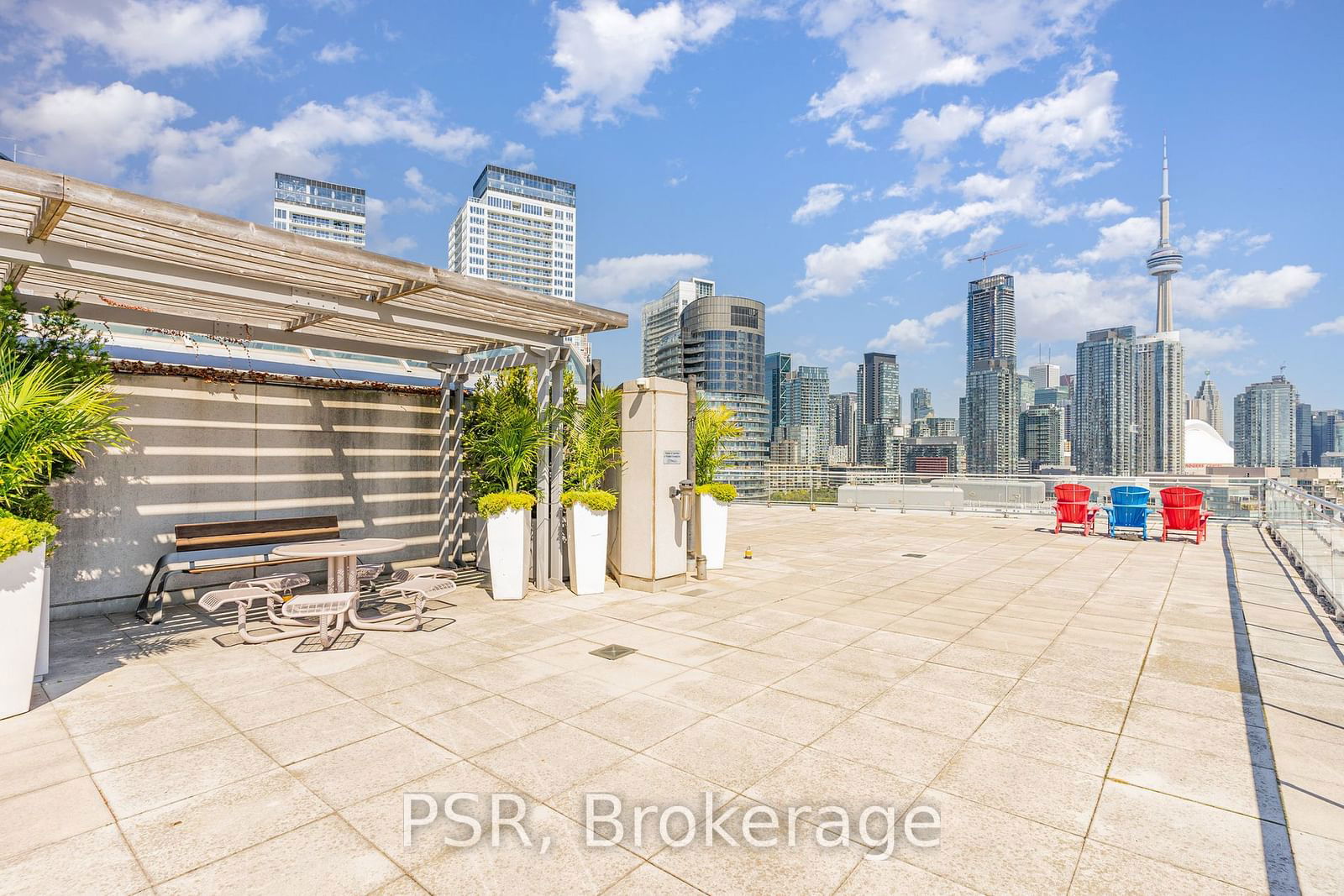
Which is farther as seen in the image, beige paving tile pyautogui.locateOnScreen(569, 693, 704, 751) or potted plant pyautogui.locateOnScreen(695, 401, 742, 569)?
potted plant pyautogui.locateOnScreen(695, 401, 742, 569)

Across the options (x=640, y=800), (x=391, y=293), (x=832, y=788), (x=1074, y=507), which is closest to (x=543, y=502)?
(x=391, y=293)

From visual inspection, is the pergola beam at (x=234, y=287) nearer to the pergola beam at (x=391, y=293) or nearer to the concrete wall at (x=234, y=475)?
the pergola beam at (x=391, y=293)

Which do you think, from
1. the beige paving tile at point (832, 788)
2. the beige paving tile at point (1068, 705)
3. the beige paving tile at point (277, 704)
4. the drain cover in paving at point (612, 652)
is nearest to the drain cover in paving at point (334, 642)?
the beige paving tile at point (277, 704)

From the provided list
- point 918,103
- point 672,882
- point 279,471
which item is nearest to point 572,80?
point 918,103

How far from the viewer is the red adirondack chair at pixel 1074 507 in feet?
43.2

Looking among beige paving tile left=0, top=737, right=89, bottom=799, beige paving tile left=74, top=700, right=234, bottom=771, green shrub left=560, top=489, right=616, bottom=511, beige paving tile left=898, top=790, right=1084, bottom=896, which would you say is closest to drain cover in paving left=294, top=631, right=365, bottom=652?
beige paving tile left=74, top=700, right=234, bottom=771

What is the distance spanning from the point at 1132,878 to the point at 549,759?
100 inches

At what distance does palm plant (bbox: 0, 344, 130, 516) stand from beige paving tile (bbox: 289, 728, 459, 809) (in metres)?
2.94

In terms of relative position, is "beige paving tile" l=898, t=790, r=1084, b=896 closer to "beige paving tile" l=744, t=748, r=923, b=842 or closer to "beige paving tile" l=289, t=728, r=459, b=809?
"beige paving tile" l=744, t=748, r=923, b=842

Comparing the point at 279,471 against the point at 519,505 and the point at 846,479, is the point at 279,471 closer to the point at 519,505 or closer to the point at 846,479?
the point at 519,505

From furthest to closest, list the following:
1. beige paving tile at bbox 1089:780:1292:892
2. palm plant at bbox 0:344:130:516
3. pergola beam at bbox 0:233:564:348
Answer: pergola beam at bbox 0:233:564:348, palm plant at bbox 0:344:130:516, beige paving tile at bbox 1089:780:1292:892

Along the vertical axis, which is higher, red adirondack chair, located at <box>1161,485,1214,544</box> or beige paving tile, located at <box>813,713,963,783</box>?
red adirondack chair, located at <box>1161,485,1214,544</box>

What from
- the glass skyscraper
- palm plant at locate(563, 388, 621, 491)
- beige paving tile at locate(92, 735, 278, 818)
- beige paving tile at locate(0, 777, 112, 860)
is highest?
the glass skyscraper

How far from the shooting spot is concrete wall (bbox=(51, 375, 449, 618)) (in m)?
6.50
